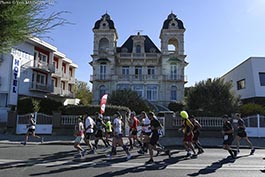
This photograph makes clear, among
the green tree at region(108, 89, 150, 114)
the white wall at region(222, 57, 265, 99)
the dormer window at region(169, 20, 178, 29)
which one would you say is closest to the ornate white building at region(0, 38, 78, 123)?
the green tree at region(108, 89, 150, 114)

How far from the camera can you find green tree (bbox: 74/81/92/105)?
51.9 m

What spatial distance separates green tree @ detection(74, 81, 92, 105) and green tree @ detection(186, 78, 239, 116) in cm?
2734

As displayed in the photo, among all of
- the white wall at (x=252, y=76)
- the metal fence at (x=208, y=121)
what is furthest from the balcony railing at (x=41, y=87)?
the white wall at (x=252, y=76)

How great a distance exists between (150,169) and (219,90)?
1873 cm

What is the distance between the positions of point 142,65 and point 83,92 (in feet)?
53.9

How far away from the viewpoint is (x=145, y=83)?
42.5 meters

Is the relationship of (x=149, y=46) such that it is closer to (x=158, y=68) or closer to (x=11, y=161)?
(x=158, y=68)

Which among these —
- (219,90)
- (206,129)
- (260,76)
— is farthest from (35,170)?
(260,76)

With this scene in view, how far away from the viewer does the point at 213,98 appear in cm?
2483

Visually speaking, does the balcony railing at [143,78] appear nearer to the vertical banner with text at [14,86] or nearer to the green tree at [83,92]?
the green tree at [83,92]

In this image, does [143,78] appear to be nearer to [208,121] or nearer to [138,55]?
[138,55]

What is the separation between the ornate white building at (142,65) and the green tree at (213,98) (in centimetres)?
1518

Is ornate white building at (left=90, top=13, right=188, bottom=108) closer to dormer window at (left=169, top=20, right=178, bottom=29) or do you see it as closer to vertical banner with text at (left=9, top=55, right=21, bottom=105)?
dormer window at (left=169, top=20, right=178, bottom=29)

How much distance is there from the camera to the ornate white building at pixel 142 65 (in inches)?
1673
